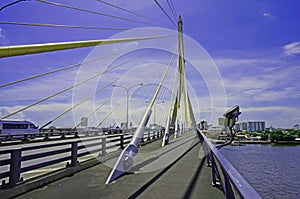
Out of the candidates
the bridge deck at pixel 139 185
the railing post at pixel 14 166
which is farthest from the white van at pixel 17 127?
the railing post at pixel 14 166

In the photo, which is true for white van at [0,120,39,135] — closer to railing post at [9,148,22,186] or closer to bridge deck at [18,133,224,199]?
bridge deck at [18,133,224,199]

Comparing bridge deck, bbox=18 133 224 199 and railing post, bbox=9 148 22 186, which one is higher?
railing post, bbox=9 148 22 186

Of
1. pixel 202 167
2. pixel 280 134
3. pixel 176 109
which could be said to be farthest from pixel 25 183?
pixel 280 134

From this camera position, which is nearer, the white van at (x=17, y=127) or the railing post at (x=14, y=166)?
the railing post at (x=14, y=166)

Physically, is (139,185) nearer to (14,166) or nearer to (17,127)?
(14,166)

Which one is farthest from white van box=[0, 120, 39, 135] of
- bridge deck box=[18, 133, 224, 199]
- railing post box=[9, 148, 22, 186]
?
railing post box=[9, 148, 22, 186]

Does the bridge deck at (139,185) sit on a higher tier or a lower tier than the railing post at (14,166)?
lower

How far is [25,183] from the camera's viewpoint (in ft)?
18.1

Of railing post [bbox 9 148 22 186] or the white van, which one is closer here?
railing post [bbox 9 148 22 186]

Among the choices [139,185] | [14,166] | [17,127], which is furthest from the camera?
[17,127]

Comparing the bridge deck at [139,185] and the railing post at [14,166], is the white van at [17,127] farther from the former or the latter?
the railing post at [14,166]

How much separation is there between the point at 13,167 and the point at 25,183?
0.48 meters

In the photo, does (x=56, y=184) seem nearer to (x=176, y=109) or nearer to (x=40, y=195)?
(x=40, y=195)

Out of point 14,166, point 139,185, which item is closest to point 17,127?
point 14,166
